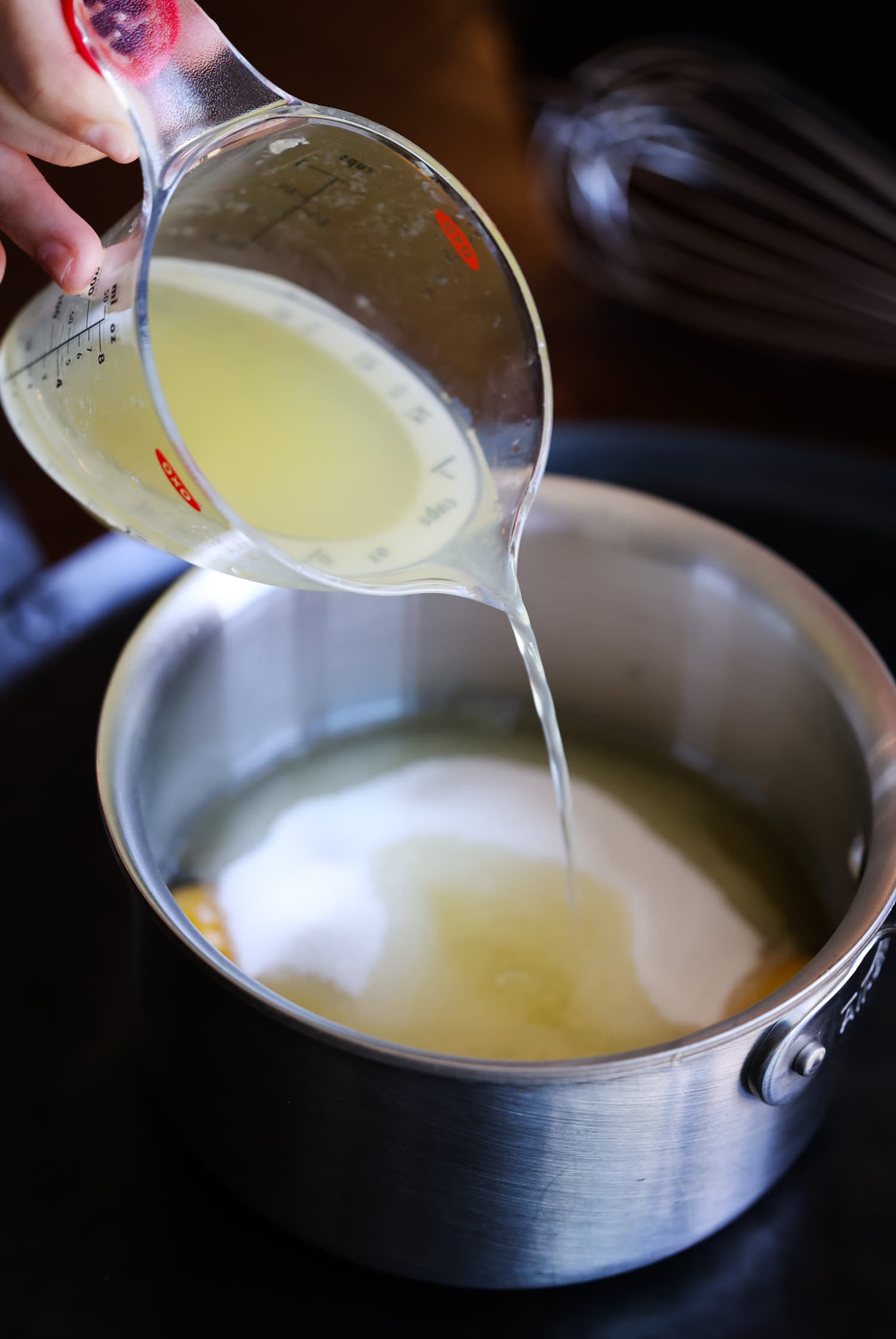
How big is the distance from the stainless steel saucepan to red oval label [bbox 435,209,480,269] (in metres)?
0.16

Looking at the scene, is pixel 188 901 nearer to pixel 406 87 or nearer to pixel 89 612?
pixel 89 612

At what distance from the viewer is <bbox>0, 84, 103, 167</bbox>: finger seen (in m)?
0.48

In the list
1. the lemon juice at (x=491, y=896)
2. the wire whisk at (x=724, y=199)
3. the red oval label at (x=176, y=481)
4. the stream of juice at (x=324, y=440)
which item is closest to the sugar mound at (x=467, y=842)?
the lemon juice at (x=491, y=896)

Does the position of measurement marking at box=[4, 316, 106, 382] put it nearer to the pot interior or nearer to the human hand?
the human hand

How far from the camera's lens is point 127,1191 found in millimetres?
558

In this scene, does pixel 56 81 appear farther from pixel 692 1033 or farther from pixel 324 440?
pixel 692 1033

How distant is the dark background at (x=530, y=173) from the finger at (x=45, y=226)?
0.41 metres

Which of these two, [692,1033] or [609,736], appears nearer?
[692,1033]

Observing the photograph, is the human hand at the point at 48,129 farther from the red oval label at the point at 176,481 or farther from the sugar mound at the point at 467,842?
the sugar mound at the point at 467,842

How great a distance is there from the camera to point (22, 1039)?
611 mm

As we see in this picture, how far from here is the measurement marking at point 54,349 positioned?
464mm

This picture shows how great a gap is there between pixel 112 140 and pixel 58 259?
0.15 feet

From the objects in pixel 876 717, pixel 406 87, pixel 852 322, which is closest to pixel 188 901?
pixel 876 717

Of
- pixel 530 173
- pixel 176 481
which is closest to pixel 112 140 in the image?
Answer: pixel 176 481
